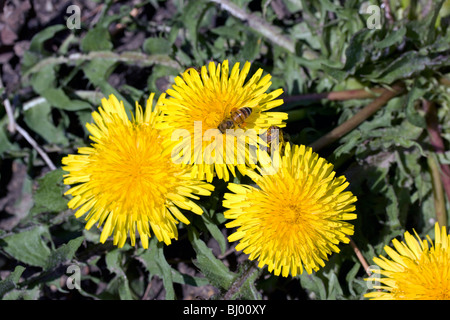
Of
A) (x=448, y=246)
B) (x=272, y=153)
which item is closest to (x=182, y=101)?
(x=272, y=153)

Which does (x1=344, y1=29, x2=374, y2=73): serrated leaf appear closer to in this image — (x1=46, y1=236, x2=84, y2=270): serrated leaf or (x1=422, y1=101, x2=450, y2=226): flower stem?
(x1=422, y1=101, x2=450, y2=226): flower stem

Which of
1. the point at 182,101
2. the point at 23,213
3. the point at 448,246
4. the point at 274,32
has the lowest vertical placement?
the point at 448,246

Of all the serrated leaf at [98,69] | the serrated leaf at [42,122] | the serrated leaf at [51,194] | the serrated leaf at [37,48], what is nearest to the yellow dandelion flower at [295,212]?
the serrated leaf at [51,194]

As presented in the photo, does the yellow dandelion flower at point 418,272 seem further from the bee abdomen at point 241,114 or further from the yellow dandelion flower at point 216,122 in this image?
the bee abdomen at point 241,114

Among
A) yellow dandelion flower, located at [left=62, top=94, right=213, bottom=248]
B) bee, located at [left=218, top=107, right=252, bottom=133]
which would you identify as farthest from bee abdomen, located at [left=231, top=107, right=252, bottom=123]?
yellow dandelion flower, located at [left=62, top=94, right=213, bottom=248]

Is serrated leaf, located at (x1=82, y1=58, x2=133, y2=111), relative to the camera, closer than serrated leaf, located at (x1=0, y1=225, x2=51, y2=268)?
No
